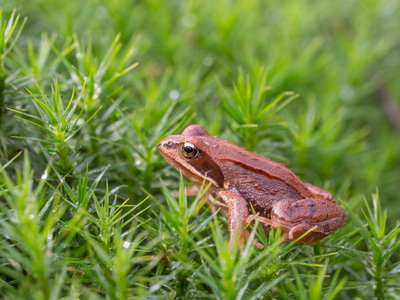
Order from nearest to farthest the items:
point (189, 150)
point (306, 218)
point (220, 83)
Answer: point (306, 218) → point (189, 150) → point (220, 83)

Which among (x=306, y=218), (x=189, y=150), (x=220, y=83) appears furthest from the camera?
(x=220, y=83)

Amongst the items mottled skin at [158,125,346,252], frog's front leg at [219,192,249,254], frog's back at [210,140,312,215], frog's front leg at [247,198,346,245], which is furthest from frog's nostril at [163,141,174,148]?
frog's front leg at [247,198,346,245]

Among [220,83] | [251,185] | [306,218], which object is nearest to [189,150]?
[251,185]

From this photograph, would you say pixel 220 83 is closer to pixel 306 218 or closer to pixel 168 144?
pixel 168 144

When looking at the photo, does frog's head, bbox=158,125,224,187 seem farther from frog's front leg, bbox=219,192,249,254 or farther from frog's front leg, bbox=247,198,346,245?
frog's front leg, bbox=247,198,346,245

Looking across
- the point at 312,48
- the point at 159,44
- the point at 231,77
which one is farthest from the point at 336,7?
the point at 159,44

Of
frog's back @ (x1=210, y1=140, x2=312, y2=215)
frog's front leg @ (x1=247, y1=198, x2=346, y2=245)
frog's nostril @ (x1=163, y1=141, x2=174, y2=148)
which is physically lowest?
frog's front leg @ (x1=247, y1=198, x2=346, y2=245)

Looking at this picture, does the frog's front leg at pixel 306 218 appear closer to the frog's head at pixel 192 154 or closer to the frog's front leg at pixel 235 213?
the frog's front leg at pixel 235 213

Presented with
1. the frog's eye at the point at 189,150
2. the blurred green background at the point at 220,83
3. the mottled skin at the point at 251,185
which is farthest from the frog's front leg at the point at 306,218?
the frog's eye at the point at 189,150
